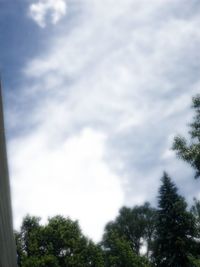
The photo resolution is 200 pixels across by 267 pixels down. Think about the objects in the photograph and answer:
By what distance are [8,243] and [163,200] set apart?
128 feet

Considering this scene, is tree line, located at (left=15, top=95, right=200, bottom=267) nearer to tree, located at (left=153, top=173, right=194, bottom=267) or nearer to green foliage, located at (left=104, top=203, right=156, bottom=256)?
tree, located at (left=153, top=173, right=194, bottom=267)

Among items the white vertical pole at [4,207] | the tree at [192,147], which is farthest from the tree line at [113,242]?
the white vertical pole at [4,207]

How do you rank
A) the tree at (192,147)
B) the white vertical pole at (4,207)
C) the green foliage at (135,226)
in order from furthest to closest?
1. the green foliage at (135,226)
2. the tree at (192,147)
3. the white vertical pole at (4,207)

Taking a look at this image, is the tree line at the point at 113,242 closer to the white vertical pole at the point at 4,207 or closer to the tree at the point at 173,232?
the tree at the point at 173,232

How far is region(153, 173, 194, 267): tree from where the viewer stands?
40000 millimetres

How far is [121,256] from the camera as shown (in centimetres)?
4184

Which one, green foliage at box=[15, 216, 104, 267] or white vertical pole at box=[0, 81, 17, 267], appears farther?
green foliage at box=[15, 216, 104, 267]

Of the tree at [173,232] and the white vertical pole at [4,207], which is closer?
the white vertical pole at [4,207]

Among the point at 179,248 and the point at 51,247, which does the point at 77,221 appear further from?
the point at 179,248

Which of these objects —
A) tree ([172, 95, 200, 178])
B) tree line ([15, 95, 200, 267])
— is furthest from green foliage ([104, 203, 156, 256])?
tree ([172, 95, 200, 178])

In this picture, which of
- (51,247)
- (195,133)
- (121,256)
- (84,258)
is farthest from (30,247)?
(195,133)

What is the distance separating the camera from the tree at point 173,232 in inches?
1575

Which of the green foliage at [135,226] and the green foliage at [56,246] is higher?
the green foliage at [135,226]

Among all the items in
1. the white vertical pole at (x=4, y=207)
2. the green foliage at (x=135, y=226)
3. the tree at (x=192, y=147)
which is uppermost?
the green foliage at (x=135, y=226)
